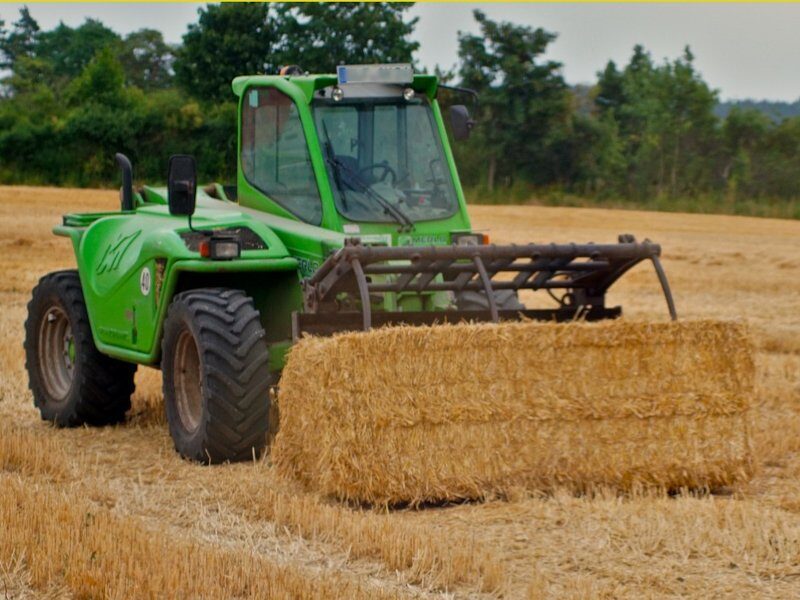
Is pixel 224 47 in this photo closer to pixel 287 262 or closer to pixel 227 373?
pixel 287 262

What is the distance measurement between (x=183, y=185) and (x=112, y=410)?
6.81ft

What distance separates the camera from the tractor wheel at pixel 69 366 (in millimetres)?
9836

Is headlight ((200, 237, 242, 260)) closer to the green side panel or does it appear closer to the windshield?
the green side panel

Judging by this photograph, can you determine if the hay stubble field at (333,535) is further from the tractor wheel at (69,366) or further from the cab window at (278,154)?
the cab window at (278,154)

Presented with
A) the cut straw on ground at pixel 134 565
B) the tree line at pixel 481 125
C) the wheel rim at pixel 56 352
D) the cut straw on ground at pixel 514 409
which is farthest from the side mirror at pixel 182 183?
the tree line at pixel 481 125

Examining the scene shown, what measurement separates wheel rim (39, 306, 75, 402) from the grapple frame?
282 centimetres

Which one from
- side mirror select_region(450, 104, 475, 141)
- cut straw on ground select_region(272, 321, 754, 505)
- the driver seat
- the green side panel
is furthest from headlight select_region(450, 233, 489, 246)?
cut straw on ground select_region(272, 321, 754, 505)

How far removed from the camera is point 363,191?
8820 mm

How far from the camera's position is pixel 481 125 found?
4347cm

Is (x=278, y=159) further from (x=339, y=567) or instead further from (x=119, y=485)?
(x=339, y=567)

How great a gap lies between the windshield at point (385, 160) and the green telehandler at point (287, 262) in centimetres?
1

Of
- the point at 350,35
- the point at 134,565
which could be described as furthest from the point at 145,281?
the point at 350,35

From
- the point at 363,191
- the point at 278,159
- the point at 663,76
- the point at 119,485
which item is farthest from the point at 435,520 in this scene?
the point at 663,76

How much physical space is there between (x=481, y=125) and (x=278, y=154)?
114 ft
